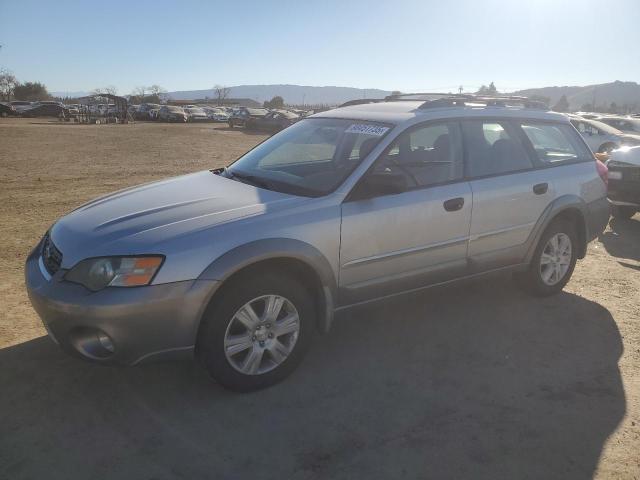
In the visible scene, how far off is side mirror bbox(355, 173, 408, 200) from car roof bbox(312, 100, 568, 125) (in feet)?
1.87

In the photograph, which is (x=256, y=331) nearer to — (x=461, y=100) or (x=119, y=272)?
(x=119, y=272)

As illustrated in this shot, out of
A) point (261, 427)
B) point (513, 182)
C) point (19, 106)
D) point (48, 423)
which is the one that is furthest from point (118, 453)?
point (19, 106)

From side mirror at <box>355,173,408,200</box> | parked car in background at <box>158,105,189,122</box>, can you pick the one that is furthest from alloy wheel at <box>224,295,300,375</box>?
parked car in background at <box>158,105,189,122</box>

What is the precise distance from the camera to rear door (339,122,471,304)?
3.49 meters

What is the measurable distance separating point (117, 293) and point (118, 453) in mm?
810

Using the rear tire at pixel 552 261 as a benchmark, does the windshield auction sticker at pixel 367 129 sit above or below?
above

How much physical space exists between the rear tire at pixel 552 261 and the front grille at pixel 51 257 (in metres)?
3.80

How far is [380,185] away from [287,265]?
82 cm

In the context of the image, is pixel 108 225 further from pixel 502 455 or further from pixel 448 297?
pixel 448 297

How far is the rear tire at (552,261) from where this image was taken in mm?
4734

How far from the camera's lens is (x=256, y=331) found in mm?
3168

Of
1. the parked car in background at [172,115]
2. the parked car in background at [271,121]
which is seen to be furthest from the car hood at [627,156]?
the parked car in background at [172,115]

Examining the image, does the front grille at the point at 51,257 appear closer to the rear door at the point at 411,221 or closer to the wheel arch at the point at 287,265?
the wheel arch at the point at 287,265

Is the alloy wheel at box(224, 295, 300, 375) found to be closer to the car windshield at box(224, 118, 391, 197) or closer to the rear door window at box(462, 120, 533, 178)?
the car windshield at box(224, 118, 391, 197)
